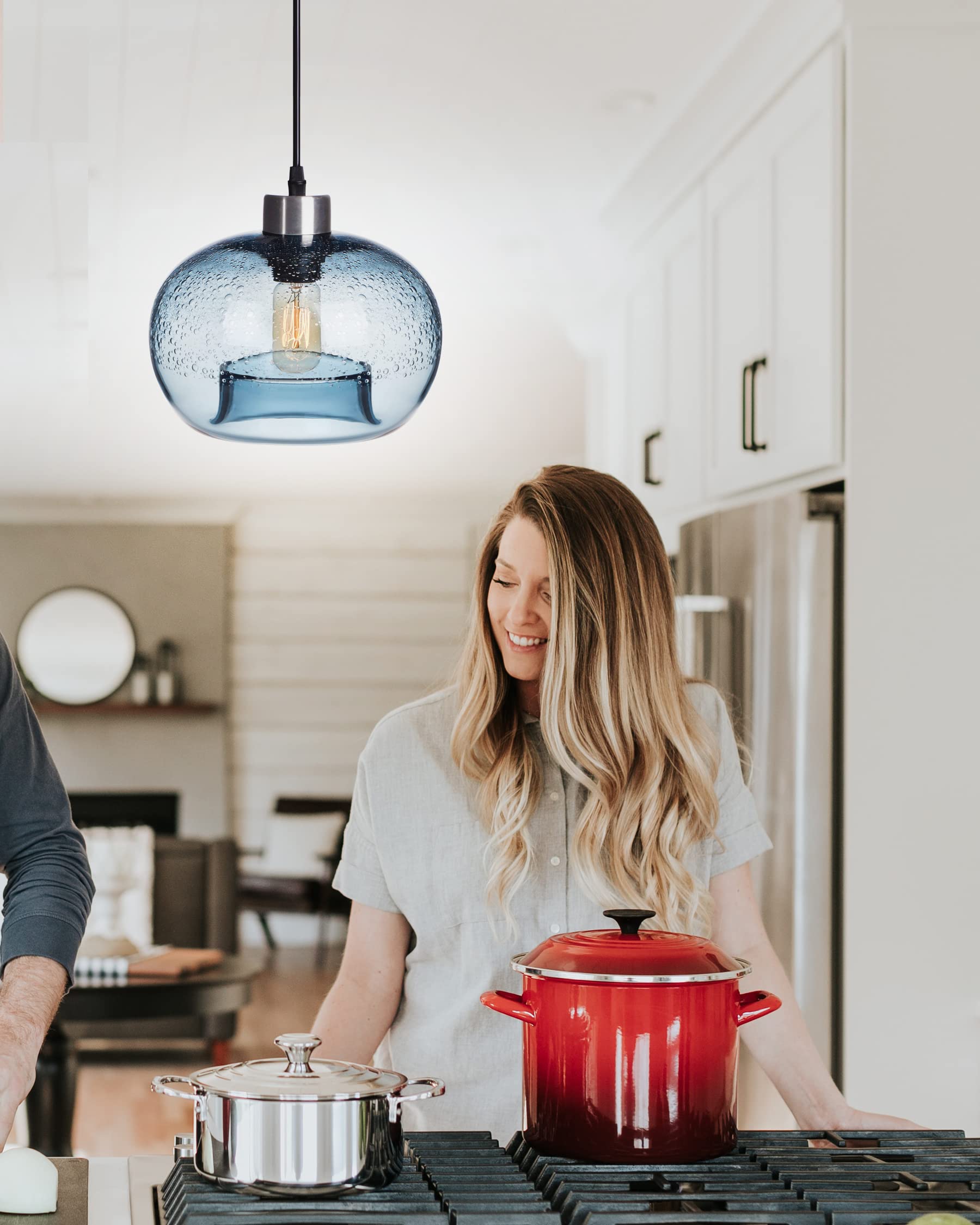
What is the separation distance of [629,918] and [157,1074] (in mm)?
4812

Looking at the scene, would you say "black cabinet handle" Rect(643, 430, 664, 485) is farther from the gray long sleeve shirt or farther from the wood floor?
the wood floor

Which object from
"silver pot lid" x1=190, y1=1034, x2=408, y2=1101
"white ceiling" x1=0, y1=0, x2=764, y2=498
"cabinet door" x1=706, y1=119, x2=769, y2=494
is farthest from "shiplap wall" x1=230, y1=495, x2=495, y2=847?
"silver pot lid" x1=190, y1=1034, x2=408, y2=1101

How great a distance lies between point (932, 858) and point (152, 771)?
7092mm

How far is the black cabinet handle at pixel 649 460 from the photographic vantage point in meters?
3.43

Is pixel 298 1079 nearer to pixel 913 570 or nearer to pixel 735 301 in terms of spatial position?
pixel 913 570

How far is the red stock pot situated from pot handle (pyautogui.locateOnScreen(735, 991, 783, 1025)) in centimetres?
2

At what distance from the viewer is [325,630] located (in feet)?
29.4

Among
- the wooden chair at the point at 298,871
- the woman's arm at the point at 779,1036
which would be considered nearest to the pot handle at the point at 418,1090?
the woman's arm at the point at 779,1036

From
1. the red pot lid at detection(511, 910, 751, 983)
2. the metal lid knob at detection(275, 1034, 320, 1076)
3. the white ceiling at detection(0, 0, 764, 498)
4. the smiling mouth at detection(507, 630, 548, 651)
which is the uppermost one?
the white ceiling at detection(0, 0, 764, 498)

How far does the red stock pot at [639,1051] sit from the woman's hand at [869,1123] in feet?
0.84

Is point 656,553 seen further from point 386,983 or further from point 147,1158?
point 147,1158

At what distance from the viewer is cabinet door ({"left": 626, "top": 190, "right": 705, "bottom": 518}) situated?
10.3ft

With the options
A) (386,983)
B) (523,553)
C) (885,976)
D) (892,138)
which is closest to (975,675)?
(885,976)

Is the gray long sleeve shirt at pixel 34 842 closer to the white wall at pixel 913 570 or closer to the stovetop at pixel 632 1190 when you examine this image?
the stovetop at pixel 632 1190
